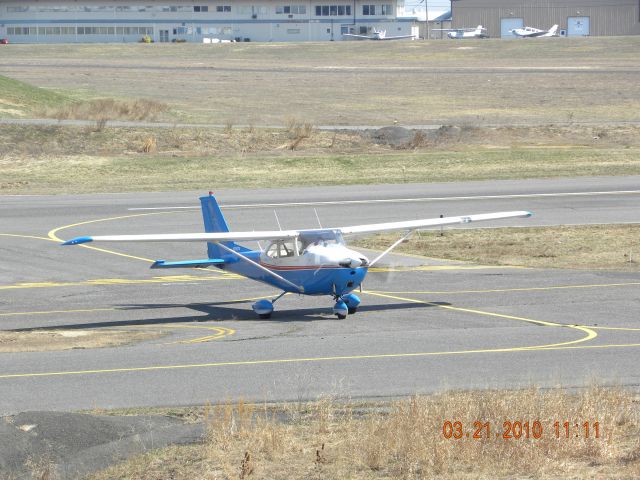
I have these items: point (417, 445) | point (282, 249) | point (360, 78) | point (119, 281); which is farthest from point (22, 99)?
point (417, 445)

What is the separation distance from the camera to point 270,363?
18.6 meters

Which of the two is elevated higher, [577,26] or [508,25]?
[508,25]

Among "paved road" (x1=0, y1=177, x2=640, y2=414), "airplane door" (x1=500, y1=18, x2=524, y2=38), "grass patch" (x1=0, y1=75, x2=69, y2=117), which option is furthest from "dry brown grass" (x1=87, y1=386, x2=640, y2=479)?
"airplane door" (x1=500, y1=18, x2=524, y2=38)

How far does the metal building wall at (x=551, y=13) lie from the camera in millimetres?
156625

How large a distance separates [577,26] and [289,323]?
148847 mm

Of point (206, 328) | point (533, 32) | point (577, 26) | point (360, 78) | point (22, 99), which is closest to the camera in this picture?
point (206, 328)

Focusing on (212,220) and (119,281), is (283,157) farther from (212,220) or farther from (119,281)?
(212,220)

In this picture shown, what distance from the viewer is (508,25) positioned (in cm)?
16700

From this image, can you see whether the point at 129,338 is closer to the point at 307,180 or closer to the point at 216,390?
the point at 216,390

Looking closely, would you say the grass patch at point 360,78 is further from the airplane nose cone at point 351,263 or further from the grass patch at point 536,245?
Answer: the airplane nose cone at point 351,263

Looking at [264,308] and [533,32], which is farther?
[533,32]

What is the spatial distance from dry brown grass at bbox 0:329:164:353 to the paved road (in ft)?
2.13

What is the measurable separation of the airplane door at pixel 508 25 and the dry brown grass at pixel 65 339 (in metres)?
151

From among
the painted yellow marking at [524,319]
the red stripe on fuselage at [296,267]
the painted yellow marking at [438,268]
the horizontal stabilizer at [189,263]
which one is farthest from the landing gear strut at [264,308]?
the painted yellow marking at [438,268]
